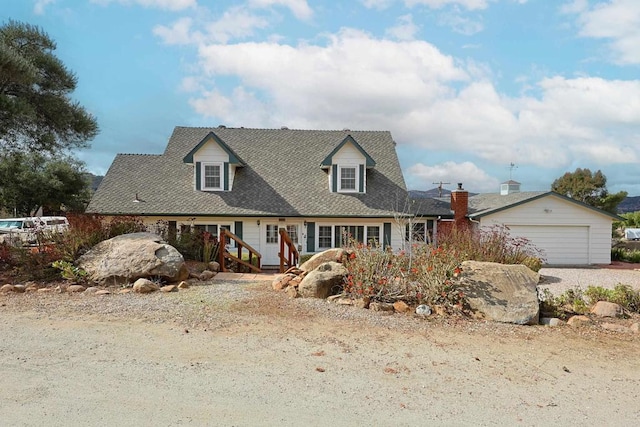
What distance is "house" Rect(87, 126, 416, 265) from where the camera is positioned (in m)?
19.1

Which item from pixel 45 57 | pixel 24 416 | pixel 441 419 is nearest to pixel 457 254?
pixel 441 419

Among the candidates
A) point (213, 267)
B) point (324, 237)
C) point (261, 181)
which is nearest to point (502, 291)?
point (213, 267)

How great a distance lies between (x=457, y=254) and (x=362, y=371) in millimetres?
5327

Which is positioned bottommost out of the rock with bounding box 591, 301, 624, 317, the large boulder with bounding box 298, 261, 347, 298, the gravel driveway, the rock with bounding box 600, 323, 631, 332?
the gravel driveway

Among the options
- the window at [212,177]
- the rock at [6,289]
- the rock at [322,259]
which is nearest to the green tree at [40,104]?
the window at [212,177]

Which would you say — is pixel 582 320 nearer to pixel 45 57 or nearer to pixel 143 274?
pixel 143 274

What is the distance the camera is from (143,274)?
959 centimetres

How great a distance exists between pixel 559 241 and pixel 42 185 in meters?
34.7

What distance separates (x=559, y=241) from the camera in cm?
1955

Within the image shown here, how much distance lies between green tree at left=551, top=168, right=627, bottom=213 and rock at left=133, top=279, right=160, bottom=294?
134 ft

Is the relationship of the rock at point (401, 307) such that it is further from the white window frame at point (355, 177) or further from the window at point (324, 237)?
the white window frame at point (355, 177)

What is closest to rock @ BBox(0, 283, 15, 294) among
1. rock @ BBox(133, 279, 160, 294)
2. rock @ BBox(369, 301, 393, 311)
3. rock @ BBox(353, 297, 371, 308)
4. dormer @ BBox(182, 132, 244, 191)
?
rock @ BBox(133, 279, 160, 294)

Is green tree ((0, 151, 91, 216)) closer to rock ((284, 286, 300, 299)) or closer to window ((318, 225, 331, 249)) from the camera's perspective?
window ((318, 225, 331, 249))

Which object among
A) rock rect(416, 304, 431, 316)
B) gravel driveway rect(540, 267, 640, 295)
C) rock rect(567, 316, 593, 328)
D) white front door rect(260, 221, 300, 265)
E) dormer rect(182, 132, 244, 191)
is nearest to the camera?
rock rect(567, 316, 593, 328)
